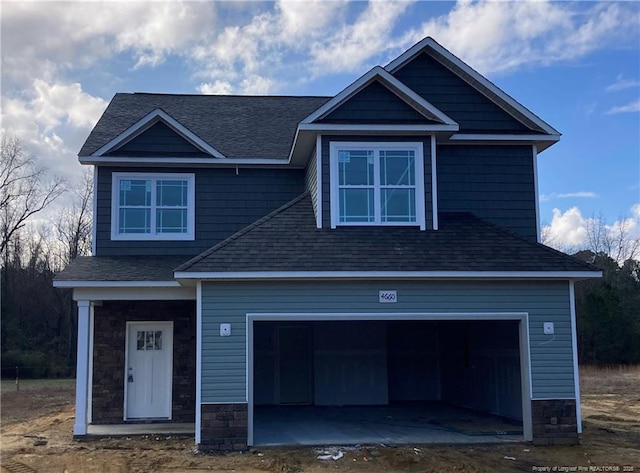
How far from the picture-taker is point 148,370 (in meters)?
13.8

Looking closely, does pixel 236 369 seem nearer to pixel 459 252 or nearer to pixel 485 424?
pixel 459 252

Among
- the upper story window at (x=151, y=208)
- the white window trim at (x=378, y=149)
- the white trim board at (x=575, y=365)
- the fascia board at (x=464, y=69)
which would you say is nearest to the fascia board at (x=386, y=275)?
the white trim board at (x=575, y=365)

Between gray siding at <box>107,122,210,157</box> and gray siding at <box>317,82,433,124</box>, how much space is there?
3637mm

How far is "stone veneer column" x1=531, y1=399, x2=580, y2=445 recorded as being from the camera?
11.0 metres

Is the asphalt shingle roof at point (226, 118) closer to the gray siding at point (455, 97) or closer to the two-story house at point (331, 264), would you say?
the two-story house at point (331, 264)

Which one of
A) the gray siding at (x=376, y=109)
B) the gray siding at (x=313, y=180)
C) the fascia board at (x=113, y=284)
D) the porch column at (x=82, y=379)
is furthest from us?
the gray siding at (x=313, y=180)

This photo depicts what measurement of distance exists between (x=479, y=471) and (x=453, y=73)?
8.53m

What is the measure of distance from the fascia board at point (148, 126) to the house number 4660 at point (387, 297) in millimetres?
5207

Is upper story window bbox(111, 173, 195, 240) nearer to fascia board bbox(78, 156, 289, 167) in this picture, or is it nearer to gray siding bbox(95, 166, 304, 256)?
gray siding bbox(95, 166, 304, 256)

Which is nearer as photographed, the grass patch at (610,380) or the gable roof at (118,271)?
the gable roof at (118,271)

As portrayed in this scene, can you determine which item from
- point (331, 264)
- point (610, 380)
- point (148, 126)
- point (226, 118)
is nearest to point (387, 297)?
point (331, 264)

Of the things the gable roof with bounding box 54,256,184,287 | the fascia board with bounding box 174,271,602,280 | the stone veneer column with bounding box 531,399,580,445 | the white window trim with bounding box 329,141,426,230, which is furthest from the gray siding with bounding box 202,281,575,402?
the gable roof with bounding box 54,256,184,287

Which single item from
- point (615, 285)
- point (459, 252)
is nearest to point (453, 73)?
point (459, 252)

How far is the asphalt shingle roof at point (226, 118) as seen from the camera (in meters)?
15.1
